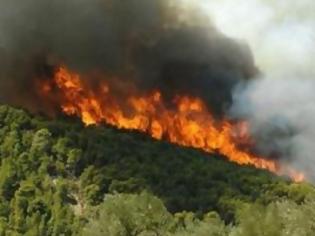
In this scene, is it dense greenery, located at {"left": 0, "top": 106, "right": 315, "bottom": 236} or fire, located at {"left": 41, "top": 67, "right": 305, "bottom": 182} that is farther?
fire, located at {"left": 41, "top": 67, "right": 305, "bottom": 182}

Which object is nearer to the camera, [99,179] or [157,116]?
[99,179]

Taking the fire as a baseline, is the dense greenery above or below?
below

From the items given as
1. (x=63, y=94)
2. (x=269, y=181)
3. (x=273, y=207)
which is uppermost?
(x=63, y=94)

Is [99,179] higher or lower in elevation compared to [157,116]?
lower

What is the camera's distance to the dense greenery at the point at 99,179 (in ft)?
339

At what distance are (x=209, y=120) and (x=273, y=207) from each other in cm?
6537

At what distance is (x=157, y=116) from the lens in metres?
141

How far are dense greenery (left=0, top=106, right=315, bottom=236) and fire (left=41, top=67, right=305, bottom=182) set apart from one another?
26.4 ft

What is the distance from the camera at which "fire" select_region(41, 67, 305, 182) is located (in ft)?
447

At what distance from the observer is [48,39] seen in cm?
14188

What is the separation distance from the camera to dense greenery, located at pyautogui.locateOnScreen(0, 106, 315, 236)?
103 meters

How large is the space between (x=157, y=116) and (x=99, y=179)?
1344 inches

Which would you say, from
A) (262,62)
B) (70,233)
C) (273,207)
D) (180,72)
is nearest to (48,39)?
(180,72)

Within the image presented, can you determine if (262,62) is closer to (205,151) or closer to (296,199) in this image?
(205,151)
